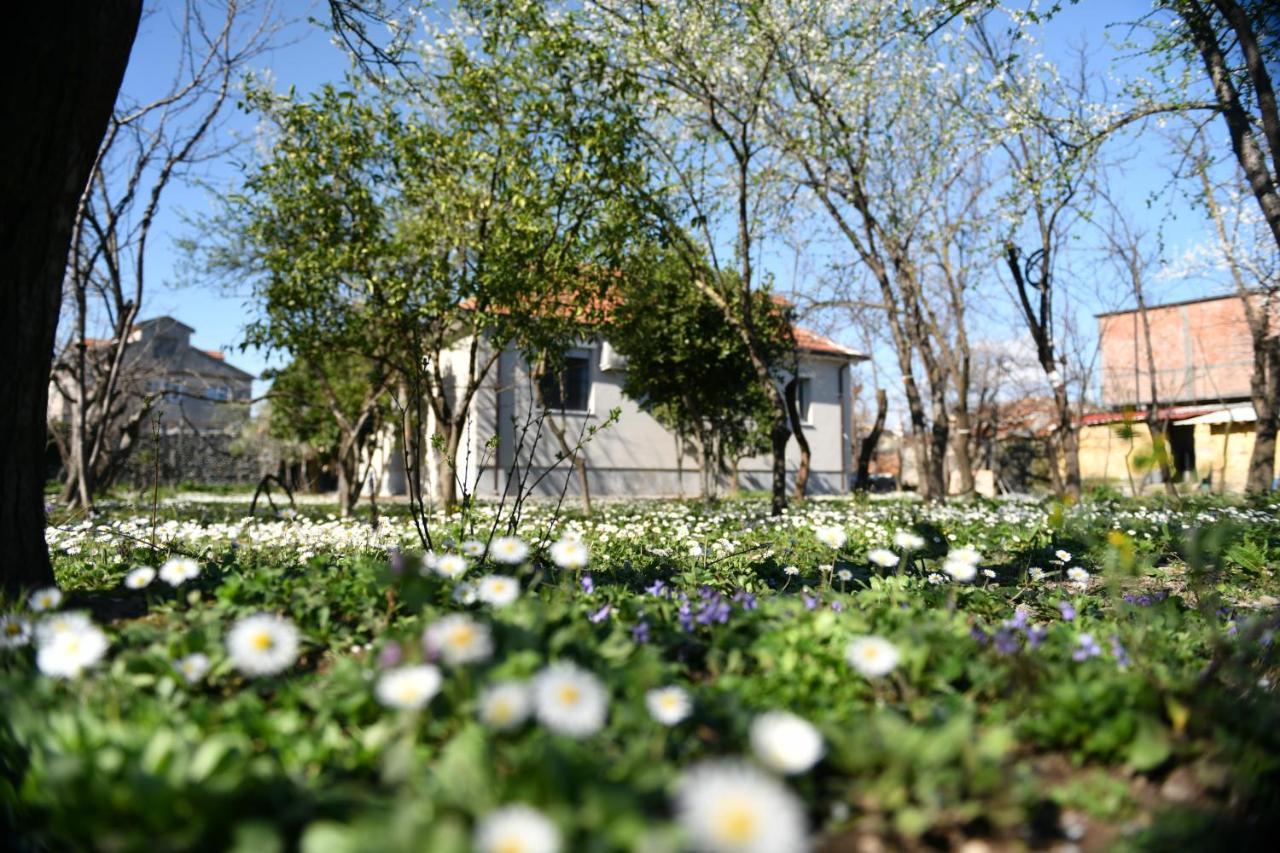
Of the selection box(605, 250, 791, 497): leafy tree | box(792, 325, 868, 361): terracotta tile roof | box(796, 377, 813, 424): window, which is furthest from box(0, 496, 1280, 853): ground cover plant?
box(792, 325, 868, 361): terracotta tile roof

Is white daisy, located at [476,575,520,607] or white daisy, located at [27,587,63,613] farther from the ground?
white daisy, located at [476,575,520,607]

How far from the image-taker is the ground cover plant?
51.9 inches

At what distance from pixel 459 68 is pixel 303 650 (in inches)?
325

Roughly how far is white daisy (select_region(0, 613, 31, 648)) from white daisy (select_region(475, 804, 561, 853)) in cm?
168

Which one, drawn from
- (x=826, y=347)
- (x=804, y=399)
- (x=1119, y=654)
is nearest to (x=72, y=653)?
(x=1119, y=654)

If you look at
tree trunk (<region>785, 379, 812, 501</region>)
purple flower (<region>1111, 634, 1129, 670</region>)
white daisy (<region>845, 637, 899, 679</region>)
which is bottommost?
purple flower (<region>1111, 634, 1129, 670</region>)

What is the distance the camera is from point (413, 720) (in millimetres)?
1627

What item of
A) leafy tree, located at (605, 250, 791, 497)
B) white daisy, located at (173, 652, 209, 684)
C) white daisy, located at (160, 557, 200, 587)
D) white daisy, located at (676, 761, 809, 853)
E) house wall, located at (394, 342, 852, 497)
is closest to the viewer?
white daisy, located at (676, 761, 809, 853)

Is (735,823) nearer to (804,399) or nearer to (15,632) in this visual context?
(15,632)

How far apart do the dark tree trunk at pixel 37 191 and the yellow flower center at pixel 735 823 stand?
2.94 metres

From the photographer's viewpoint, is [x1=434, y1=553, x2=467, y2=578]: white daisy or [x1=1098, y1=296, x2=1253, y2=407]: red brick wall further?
[x1=1098, y1=296, x2=1253, y2=407]: red brick wall

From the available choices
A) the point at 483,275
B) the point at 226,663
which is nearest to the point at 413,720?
the point at 226,663

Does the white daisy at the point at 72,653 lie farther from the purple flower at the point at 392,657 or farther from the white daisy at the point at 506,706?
the white daisy at the point at 506,706

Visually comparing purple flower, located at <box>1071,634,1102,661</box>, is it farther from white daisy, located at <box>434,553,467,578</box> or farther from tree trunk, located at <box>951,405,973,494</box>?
tree trunk, located at <box>951,405,973,494</box>
